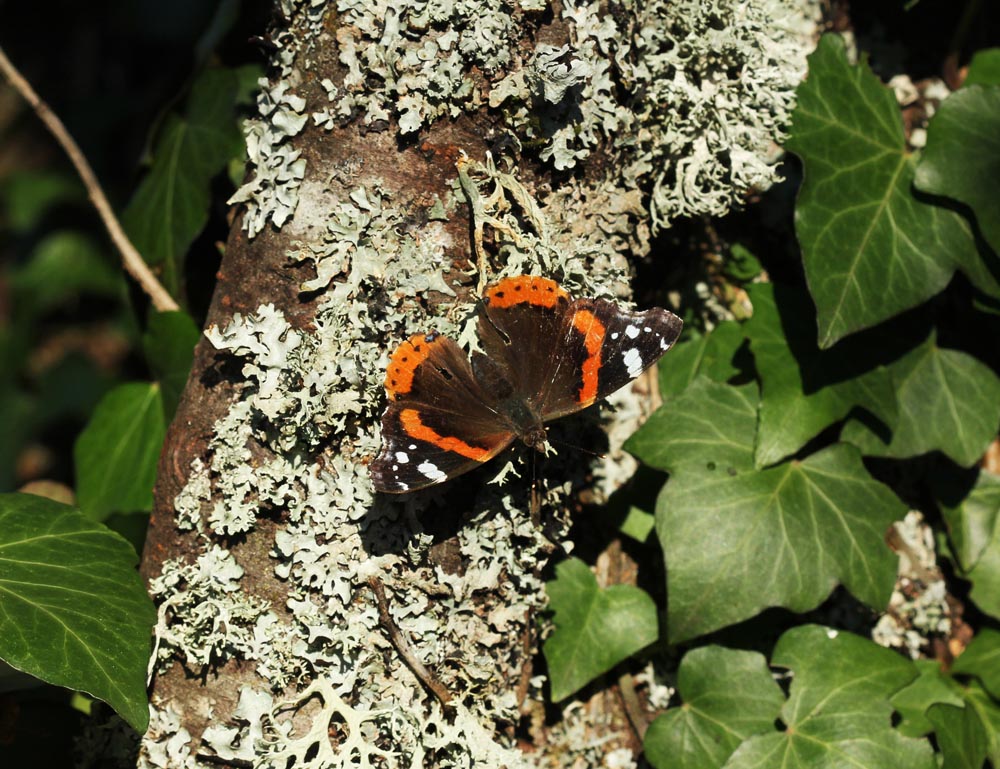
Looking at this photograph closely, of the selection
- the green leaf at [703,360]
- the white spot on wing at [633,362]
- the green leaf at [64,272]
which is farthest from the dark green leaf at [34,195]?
the white spot on wing at [633,362]

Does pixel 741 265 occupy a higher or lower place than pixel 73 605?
higher

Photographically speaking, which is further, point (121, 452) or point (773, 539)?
point (121, 452)

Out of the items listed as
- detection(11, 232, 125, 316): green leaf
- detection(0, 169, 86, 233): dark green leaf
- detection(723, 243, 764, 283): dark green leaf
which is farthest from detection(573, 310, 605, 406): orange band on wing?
detection(0, 169, 86, 233): dark green leaf

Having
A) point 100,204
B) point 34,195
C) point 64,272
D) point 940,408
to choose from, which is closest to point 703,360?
point 940,408

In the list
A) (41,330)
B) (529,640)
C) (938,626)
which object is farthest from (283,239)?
(41,330)

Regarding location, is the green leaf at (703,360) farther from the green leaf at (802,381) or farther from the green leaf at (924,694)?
Answer: the green leaf at (924,694)

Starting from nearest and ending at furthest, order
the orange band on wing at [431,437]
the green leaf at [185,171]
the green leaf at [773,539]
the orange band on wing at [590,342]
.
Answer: the orange band on wing at [431,437] < the orange band on wing at [590,342] < the green leaf at [773,539] < the green leaf at [185,171]

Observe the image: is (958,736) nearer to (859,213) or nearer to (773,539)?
(773,539)
